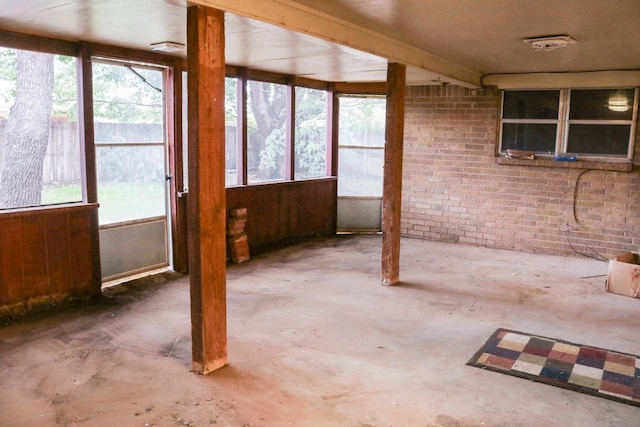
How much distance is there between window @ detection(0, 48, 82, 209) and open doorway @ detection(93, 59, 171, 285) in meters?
0.32

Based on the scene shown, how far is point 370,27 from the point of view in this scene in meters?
4.70

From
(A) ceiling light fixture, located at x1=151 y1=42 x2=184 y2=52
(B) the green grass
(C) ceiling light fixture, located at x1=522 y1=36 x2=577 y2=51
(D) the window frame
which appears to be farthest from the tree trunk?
(C) ceiling light fixture, located at x1=522 y1=36 x2=577 y2=51

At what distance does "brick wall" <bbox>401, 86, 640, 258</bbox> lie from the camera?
24.1 feet

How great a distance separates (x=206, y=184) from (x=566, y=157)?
586 centimetres

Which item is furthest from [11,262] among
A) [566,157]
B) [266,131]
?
[566,157]

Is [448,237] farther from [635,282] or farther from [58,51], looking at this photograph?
[58,51]

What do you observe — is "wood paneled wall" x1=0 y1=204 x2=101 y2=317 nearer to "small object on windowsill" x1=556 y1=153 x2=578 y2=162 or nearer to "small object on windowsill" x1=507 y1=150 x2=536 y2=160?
"small object on windowsill" x1=507 y1=150 x2=536 y2=160

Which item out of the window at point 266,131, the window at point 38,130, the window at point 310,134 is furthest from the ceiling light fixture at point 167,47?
Result: the window at point 310,134

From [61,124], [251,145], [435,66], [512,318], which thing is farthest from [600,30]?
[61,124]

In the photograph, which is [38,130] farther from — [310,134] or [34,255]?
[310,134]

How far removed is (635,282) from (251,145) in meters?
5.03

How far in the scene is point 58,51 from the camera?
16.4 ft

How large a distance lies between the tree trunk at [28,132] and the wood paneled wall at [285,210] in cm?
248

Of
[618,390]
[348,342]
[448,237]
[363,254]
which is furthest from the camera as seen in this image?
[448,237]
